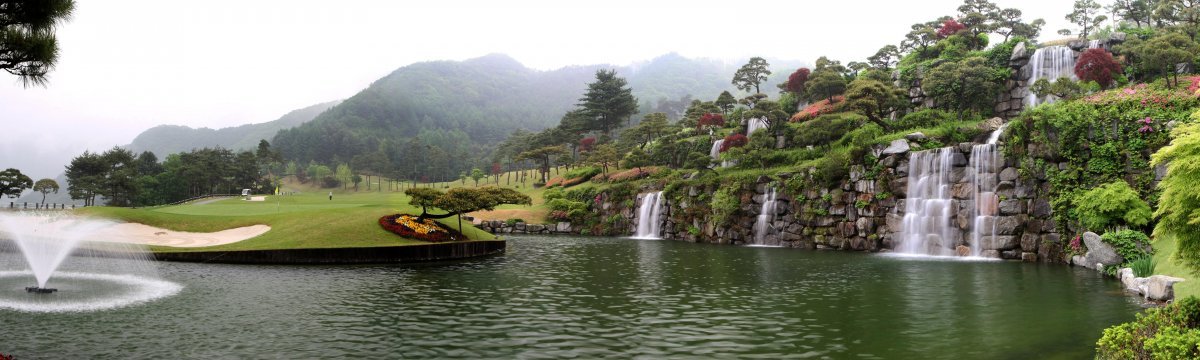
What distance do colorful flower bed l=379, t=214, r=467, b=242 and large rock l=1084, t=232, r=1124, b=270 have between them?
30926 mm

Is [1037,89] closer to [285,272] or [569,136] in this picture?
[285,272]

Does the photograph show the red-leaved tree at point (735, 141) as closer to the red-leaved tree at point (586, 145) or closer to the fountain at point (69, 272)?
the red-leaved tree at point (586, 145)

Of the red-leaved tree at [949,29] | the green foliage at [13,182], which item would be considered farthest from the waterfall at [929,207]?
the green foliage at [13,182]

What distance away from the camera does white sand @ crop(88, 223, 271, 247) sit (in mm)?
31875

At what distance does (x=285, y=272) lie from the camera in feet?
85.7

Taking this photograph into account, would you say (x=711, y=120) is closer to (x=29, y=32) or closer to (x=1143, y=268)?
(x=1143, y=268)

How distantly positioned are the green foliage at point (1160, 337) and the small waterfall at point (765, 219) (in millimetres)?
37429

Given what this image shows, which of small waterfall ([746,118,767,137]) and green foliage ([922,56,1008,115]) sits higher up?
green foliage ([922,56,1008,115])

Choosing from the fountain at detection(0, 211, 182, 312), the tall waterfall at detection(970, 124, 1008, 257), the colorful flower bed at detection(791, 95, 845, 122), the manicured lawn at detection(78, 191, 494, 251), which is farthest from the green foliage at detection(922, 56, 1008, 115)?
the fountain at detection(0, 211, 182, 312)

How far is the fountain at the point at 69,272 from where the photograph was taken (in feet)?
58.0

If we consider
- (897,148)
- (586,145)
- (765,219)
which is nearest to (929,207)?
(897,148)

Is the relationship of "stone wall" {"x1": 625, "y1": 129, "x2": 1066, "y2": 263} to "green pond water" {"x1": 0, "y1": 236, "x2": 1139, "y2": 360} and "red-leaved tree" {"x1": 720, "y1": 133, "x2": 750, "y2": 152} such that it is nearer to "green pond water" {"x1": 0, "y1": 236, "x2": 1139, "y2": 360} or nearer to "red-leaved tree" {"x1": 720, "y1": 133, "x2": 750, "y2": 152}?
"green pond water" {"x1": 0, "y1": 236, "x2": 1139, "y2": 360}

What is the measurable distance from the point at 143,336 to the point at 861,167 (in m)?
41.7

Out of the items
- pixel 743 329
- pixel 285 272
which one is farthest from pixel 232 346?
pixel 285 272
